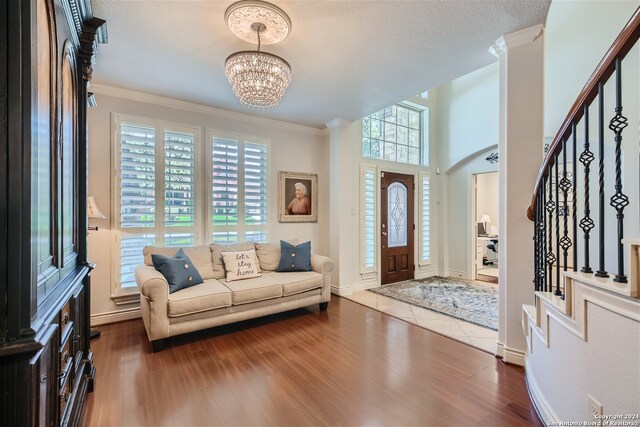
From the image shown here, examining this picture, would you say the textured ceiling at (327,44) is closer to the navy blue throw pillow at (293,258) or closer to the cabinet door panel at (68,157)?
the cabinet door panel at (68,157)

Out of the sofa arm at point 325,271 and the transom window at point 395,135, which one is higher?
the transom window at point 395,135

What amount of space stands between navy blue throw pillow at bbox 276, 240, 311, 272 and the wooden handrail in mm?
2710

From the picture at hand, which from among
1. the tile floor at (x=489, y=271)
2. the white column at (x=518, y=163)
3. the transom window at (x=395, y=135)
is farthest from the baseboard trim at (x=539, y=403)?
the tile floor at (x=489, y=271)

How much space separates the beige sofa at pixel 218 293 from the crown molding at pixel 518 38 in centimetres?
A: 288

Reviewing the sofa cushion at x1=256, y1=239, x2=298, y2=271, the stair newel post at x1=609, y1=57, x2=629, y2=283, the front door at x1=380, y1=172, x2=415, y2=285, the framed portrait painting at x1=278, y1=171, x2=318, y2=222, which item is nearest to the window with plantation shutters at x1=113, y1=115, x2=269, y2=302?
the framed portrait painting at x1=278, y1=171, x2=318, y2=222

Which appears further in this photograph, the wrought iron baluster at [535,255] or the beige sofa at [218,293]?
the beige sofa at [218,293]

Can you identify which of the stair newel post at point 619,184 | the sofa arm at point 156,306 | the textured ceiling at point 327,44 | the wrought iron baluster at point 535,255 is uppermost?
the textured ceiling at point 327,44

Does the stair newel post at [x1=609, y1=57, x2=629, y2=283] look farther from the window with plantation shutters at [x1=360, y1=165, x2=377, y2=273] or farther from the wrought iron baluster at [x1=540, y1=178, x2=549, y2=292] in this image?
the window with plantation shutters at [x1=360, y1=165, x2=377, y2=273]

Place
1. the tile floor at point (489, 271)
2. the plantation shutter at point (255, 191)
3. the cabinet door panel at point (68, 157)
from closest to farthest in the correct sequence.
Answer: the cabinet door panel at point (68, 157) → the plantation shutter at point (255, 191) → the tile floor at point (489, 271)

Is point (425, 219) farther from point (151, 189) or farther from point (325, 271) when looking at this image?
point (151, 189)

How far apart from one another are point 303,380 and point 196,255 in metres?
2.03

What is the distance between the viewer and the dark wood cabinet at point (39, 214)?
875 millimetres

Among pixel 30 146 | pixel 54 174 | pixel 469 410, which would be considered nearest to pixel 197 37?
pixel 54 174

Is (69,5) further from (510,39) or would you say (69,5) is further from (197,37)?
(510,39)
